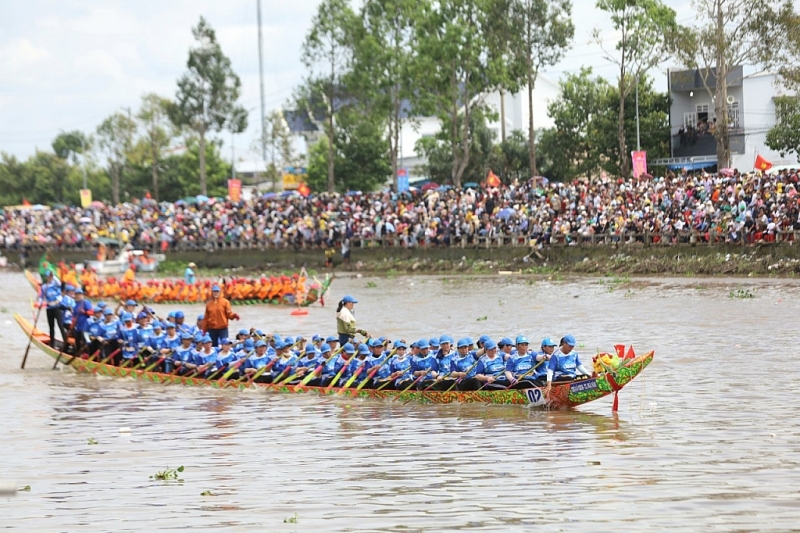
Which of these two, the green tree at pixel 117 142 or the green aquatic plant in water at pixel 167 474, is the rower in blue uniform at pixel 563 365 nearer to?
the green aquatic plant in water at pixel 167 474

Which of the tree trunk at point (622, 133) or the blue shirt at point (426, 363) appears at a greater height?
the tree trunk at point (622, 133)

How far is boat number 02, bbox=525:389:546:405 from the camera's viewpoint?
14.0m

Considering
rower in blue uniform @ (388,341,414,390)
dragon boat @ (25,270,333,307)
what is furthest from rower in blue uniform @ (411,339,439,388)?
dragon boat @ (25,270,333,307)

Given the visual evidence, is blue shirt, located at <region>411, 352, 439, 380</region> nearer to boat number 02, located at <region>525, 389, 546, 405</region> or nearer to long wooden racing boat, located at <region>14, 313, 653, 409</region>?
long wooden racing boat, located at <region>14, 313, 653, 409</region>

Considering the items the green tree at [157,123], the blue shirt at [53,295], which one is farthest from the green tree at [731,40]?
the green tree at [157,123]

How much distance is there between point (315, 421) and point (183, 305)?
65.5ft

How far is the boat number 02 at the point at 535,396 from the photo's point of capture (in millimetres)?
13969

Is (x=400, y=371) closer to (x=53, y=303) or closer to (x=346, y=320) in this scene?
(x=346, y=320)

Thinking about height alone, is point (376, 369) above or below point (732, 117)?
below

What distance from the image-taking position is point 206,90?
207 feet

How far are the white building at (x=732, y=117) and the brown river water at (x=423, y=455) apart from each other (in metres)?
23.4

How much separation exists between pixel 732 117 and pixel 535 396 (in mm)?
32462

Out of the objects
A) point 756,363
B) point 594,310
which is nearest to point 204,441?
point 756,363

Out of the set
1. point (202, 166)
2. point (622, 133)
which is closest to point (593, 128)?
point (622, 133)
